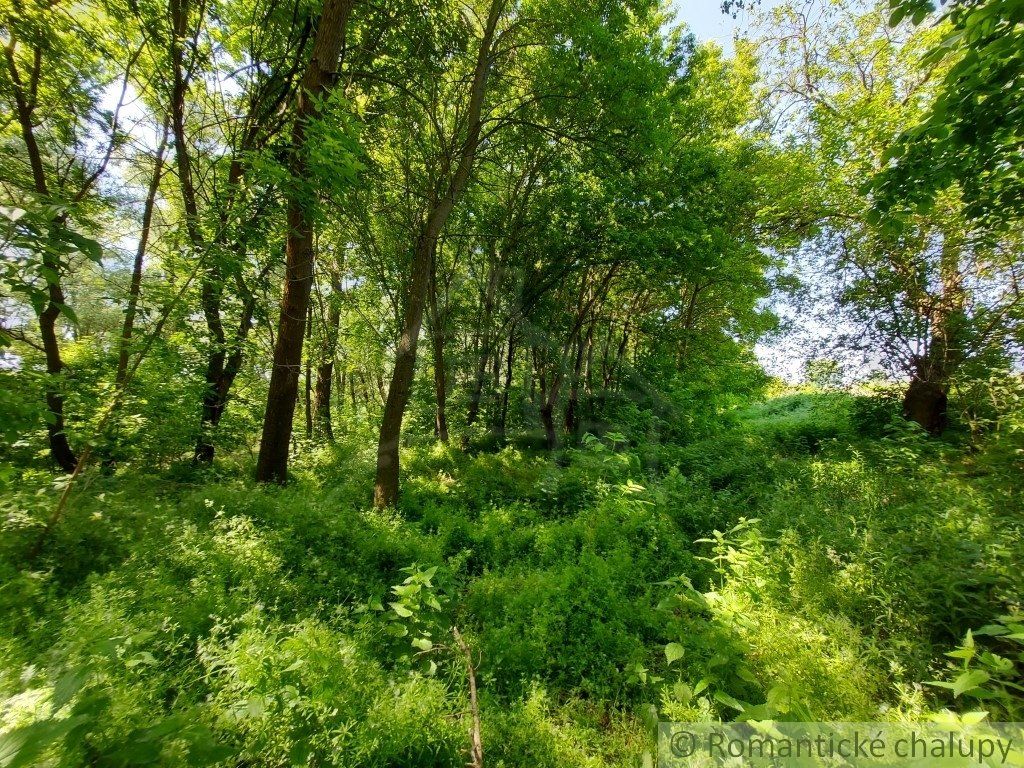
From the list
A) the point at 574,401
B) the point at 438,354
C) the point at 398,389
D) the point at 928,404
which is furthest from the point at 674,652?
the point at 574,401

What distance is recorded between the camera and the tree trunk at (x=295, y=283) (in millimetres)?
5074

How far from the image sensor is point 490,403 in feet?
43.8

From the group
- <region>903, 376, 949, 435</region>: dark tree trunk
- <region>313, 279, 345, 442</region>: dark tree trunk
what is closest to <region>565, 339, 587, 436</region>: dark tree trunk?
<region>313, 279, 345, 442</region>: dark tree trunk

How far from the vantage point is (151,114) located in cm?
641

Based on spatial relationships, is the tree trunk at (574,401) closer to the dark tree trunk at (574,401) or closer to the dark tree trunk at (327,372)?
the dark tree trunk at (574,401)

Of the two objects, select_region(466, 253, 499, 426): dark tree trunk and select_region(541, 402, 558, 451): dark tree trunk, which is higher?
select_region(466, 253, 499, 426): dark tree trunk

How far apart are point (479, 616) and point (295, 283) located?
5359 mm

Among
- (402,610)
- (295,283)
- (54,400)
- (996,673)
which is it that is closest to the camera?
(996,673)

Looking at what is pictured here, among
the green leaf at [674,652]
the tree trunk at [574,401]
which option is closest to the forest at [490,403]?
the green leaf at [674,652]

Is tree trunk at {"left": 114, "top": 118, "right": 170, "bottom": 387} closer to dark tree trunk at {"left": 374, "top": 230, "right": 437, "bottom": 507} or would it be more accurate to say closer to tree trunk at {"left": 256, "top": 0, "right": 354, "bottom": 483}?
tree trunk at {"left": 256, "top": 0, "right": 354, "bottom": 483}

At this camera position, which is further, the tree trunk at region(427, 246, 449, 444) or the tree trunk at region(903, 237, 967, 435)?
the tree trunk at region(427, 246, 449, 444)

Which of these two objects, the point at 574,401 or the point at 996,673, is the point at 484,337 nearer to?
the point at 574,401

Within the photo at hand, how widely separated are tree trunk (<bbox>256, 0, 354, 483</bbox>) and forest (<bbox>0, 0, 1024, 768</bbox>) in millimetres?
72

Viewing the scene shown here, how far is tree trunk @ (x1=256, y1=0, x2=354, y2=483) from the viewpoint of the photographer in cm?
507
